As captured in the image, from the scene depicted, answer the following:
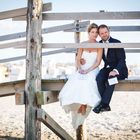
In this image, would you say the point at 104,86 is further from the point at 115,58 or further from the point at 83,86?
the point at 115,58

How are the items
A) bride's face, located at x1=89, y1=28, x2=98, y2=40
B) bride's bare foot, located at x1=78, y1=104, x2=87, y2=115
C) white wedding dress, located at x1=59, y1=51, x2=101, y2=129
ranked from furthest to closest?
1. bride's face, located at x1=89, y1=28, x2=98, y2=40
2. bride's bare foot, located at x1=78, y1=104, x2=87, y2=115
3. white wedding dress, located at x1=59, y1=51, x2=101, y2=129

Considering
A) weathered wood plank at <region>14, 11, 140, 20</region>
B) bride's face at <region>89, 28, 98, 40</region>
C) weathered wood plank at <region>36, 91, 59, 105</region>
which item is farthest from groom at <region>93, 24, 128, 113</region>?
weathered wood plank at <region>36, 91, 59, 105</region>

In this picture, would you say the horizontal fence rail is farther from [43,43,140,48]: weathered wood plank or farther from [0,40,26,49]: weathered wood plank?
[43,43,140,48]: weathered wood plank

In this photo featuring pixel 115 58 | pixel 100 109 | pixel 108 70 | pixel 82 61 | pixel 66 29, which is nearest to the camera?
pixel 100 109

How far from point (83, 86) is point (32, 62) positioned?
85cm

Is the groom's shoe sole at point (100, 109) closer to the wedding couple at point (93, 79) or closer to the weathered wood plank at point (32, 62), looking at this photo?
the wedding couple at point (93, 79)

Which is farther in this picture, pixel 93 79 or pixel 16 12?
pixel 16 12

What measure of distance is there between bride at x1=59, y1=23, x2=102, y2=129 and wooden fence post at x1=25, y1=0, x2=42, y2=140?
1.51 ft

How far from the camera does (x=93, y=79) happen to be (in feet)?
17.4

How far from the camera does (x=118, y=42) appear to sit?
213 inches

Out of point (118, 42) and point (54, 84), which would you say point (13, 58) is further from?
point (118, 42)

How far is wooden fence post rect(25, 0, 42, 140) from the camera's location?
5.25m

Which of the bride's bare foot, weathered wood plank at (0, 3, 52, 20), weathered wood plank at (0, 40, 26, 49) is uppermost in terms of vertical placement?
weathered wood plank at (0, 3, 52, 20)

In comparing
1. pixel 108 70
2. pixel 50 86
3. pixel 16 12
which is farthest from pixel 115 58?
pixel 16 12
